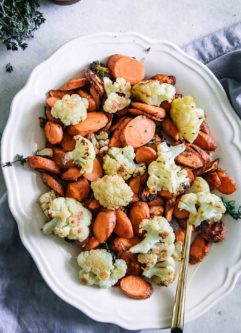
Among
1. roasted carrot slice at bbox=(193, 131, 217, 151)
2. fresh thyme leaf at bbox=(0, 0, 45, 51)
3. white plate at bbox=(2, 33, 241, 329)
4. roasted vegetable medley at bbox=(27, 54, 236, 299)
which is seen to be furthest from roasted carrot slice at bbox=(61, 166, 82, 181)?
fresh thyme leaf at bbox=(0, 0, 45, 51)

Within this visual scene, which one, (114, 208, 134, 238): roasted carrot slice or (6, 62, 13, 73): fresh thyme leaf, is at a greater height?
(6, 62, 13, 73): fresh thyme leaf

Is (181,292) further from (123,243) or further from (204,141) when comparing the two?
(204,141)

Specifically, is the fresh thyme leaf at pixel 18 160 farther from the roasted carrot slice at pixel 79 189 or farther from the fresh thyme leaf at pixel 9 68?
the fresh thyme leaf at pixel 9 68

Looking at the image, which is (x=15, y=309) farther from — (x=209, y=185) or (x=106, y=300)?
(x=209, y=185)

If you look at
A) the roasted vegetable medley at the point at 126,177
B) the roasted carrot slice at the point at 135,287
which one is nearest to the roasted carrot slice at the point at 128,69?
the roasted vegetable medley at the point at 126,177

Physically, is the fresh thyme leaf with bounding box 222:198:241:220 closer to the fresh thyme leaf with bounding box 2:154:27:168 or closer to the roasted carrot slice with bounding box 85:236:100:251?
the roasted carrot slice with bounding box 85:236:100:251

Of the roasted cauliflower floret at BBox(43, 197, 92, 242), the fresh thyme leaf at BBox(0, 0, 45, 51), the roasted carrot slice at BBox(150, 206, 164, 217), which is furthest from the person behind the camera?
the fresh thyme leaf at BBox(0, 0, 45, 51)

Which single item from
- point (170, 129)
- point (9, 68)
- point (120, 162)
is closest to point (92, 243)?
point (120, 162)
